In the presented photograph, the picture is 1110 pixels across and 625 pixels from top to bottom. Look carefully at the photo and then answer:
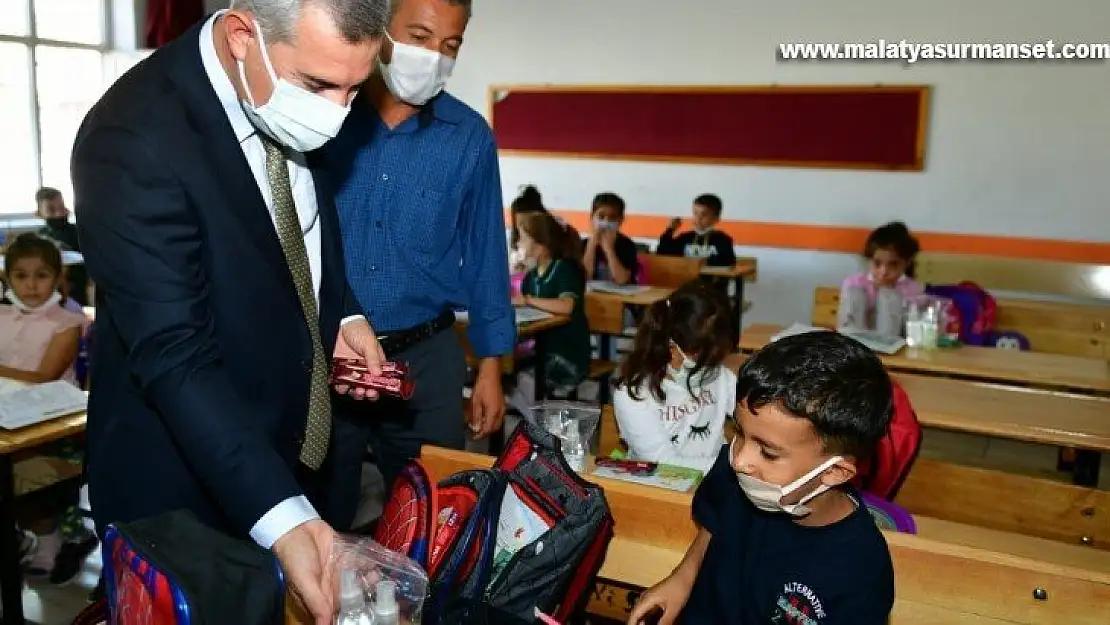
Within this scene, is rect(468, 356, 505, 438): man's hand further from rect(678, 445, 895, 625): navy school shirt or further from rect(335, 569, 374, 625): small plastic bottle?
rect(335, 569, 374, 625): small plastic bottle

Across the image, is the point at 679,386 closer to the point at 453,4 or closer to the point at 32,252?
the point at 453,4

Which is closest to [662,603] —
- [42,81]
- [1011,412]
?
[1011,412]

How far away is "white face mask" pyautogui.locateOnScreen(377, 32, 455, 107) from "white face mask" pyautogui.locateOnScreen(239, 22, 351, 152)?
664mm

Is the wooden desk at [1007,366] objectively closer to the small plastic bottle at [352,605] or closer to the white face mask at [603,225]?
the white face mask at [603,225]

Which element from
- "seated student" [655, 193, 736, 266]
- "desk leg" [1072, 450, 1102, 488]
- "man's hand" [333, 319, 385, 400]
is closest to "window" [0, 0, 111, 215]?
"seated student" [655, 193, 736, 266]

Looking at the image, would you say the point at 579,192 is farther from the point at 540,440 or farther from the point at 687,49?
the point at 540,440

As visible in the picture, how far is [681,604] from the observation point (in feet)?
5.11

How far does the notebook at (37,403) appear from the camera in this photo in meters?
2.37

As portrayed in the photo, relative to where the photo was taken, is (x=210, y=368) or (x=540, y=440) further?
(x=540, y=440)

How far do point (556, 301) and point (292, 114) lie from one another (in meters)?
3.19

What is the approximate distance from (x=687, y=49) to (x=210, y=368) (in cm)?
653

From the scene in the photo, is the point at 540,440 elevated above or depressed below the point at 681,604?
above

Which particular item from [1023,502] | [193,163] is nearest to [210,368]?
[193,163]

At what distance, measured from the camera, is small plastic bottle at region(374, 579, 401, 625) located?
1044mm
